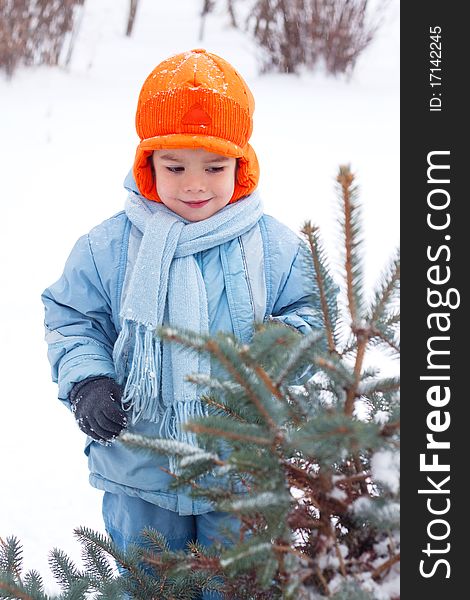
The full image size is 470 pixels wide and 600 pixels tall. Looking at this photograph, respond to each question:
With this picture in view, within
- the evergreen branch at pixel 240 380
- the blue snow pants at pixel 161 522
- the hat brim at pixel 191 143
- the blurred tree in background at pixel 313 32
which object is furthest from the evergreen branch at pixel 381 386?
the blurred tree in background at pixel 313 32

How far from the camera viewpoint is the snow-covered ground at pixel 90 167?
305cm

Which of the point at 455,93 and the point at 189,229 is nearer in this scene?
the point at 455,93

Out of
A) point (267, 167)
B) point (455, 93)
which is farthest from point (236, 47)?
point (455, 93)

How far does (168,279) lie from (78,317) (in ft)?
0.77

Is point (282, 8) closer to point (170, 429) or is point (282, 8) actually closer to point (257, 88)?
point (257, 88)

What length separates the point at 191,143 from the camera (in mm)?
1658

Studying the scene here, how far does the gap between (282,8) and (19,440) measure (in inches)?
207

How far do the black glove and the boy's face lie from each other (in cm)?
42

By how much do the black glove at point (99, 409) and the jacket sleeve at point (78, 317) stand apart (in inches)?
1.9

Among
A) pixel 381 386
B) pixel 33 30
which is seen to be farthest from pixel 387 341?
pixel 33 30

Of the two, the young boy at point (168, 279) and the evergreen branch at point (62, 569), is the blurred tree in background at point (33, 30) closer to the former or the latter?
the young boy at point (168, 279)

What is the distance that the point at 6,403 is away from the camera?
3.46m

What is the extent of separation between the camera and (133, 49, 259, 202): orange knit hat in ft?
5.49

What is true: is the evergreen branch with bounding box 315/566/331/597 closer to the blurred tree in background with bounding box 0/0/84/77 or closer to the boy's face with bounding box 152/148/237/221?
the boy's face with bounding box 152/148/237/221
